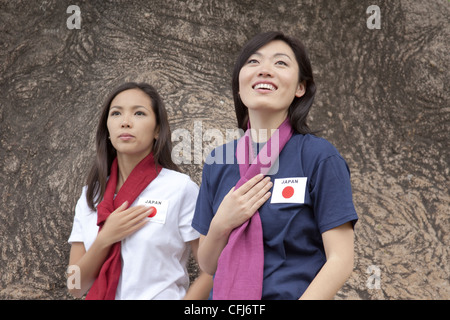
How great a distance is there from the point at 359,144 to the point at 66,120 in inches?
84.6

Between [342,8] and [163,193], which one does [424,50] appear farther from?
[163,193]

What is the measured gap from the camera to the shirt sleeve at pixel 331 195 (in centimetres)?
220

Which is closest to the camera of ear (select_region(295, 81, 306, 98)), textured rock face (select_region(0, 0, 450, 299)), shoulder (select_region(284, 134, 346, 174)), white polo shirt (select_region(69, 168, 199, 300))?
shoulder (select_region(284, 134, 346, 174))

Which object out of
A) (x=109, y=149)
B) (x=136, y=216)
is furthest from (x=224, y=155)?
(x=109, y=149)

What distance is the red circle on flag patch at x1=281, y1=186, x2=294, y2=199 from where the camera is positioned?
2283mm

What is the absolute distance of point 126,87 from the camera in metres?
3.17

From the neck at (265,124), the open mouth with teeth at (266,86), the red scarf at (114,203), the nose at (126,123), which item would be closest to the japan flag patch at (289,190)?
the neck at (265,124)

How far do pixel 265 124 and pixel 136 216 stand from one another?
807 mm

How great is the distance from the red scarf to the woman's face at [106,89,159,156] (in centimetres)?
10

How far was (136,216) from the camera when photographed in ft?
9.39

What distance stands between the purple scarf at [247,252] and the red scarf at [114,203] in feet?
2.20

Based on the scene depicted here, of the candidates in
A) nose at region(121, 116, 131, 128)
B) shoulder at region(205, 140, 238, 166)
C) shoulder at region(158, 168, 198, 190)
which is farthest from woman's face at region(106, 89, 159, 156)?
shoulder at region(205, 140, 238, 166)

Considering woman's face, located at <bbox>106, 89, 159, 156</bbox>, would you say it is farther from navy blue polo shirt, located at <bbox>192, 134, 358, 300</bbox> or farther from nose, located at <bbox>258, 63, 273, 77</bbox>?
navy blue polo shirt, located at <bbox>192, 134, 358, 300</bbox>

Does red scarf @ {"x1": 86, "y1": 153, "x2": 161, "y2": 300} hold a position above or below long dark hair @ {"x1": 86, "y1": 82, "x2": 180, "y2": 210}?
below
